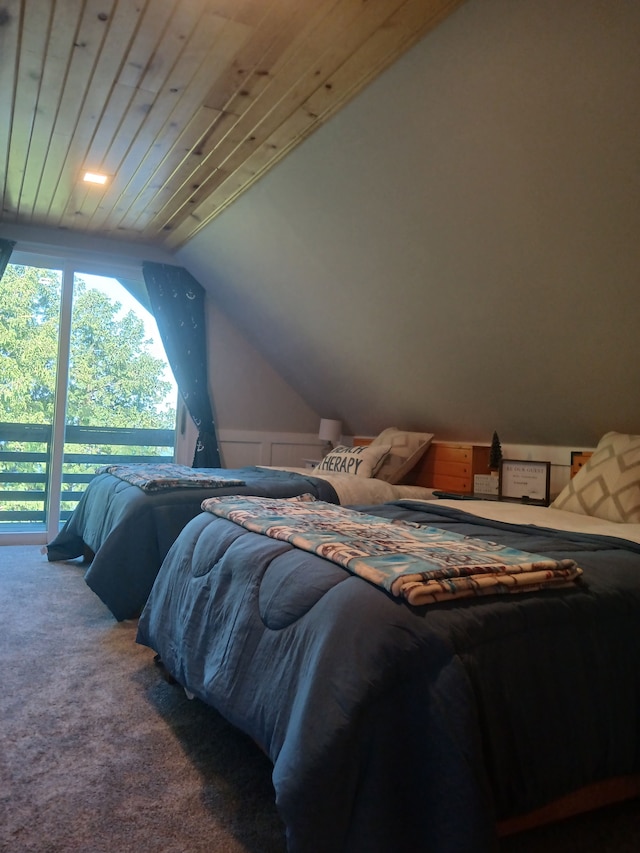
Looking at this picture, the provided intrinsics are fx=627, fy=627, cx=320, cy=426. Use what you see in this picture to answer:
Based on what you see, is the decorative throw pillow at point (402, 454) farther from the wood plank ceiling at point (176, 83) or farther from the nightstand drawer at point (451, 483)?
the wood plank ceiling at point (176, 83)

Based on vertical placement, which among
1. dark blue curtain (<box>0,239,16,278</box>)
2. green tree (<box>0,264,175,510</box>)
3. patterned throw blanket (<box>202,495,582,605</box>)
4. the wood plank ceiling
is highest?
the wood plank ceiling

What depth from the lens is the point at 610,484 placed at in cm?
262

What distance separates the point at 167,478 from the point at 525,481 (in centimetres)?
190

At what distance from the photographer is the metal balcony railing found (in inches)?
177

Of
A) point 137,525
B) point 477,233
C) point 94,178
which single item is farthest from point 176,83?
point 137,525

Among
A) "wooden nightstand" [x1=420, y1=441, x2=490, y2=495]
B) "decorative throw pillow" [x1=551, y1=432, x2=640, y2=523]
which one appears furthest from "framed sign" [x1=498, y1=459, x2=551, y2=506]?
"decorative throw pillow" [x1=551, y1=432, x2=640, y2=523]

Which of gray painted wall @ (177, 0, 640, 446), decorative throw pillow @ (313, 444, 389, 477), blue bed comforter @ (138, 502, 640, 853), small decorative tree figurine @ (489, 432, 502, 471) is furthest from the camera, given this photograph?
decorative throw pillow @ (313, 444, 389, 477)

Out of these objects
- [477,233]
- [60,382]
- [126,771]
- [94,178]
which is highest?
[94,178]

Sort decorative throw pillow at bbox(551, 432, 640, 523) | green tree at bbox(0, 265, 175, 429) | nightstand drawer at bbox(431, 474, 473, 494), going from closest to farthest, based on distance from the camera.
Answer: decorative throw pillow at bbox(551, 432, 640, 523)
nightstand drawer at bbox(431, 474, 473, 494)
green tree at bbox(0, 265, 175, 429)

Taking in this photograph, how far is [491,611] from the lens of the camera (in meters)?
1.30

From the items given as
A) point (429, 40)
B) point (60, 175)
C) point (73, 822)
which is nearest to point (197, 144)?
point (60, 175)

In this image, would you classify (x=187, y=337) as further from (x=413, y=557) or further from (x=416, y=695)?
(x=416, y=695)

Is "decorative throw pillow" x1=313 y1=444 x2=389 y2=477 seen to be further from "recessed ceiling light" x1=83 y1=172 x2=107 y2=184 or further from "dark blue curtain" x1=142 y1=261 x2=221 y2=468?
"recessed ceiling light" x1=83 y1=172 x2=107 y2=184

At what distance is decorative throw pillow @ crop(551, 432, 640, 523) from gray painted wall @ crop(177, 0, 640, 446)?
0.77ft
